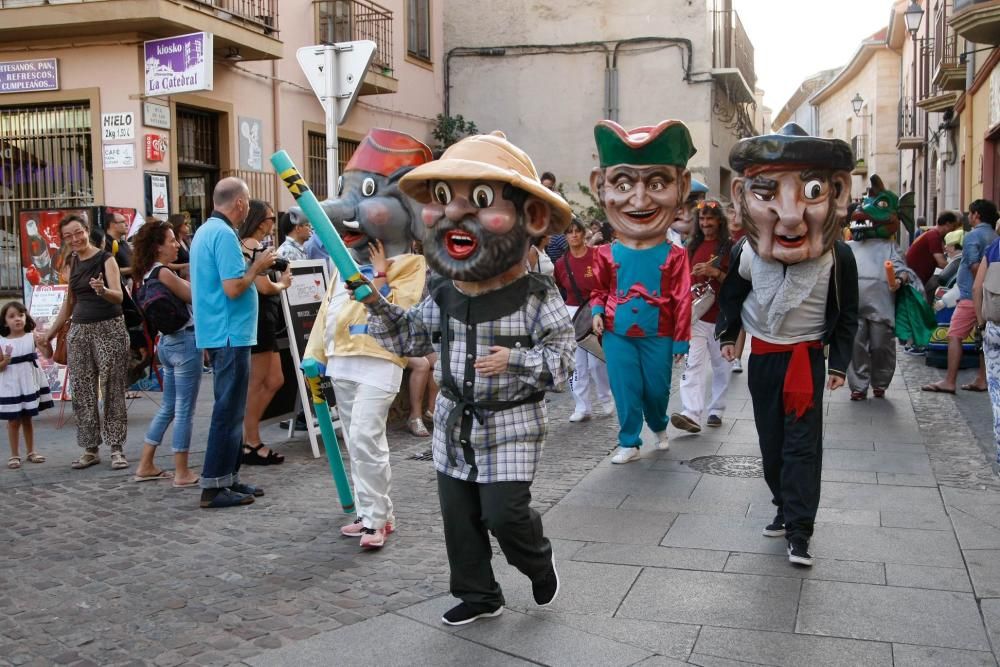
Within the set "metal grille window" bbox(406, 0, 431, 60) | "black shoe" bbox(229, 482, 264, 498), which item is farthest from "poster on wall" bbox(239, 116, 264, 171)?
"black shoe" bbox(229, 482, 264, 498)

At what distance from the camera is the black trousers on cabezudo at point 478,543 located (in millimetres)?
3887

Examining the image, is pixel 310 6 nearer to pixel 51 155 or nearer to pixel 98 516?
pixel 51 155

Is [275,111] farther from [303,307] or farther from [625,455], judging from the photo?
[625,455]

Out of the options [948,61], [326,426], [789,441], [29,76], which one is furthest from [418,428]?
[948,61]

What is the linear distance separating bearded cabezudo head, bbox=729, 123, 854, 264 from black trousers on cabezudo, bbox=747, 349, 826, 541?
0.54m

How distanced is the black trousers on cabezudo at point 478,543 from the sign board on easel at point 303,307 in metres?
3.44

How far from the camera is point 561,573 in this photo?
457 centimetres

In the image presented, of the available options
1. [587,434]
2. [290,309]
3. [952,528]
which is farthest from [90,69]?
[952,528]

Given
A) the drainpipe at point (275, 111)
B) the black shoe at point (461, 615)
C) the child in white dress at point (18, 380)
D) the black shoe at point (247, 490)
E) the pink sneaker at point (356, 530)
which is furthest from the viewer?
the drainpipe at point (275, 111)

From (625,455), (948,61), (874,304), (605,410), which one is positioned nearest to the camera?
(625,455)

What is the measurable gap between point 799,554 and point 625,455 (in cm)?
231

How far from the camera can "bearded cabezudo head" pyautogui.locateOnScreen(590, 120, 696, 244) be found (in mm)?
6590

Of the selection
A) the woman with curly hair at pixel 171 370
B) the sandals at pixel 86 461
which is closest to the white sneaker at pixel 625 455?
the woman with curly hair at pixel 171 370

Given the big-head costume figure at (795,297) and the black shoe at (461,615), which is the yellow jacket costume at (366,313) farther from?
the big-head costume figure at (795,297)
